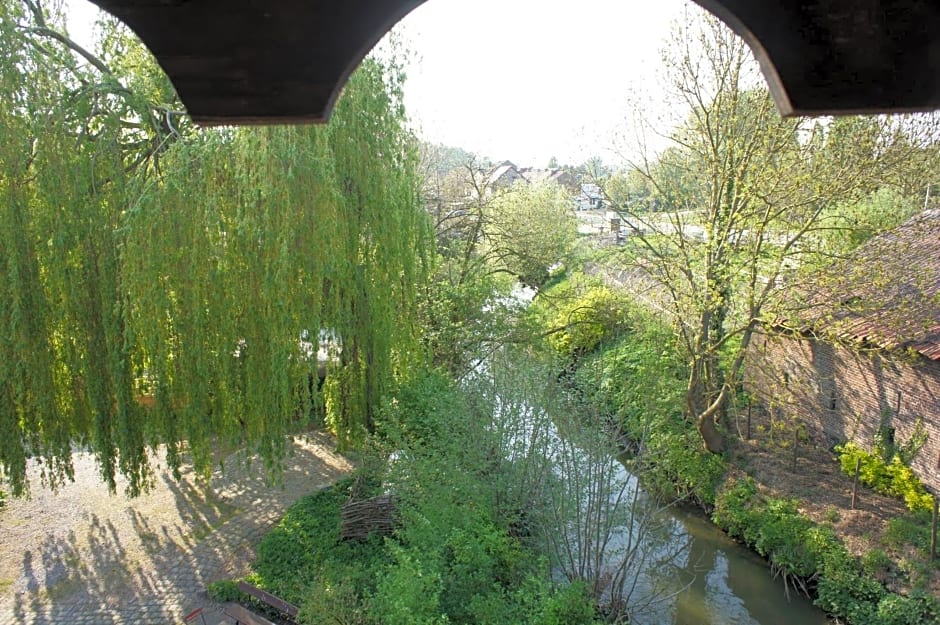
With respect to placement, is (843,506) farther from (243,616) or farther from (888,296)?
(243,616)

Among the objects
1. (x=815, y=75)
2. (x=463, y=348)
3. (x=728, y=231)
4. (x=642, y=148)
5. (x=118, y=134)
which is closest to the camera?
(x=815, y=75)

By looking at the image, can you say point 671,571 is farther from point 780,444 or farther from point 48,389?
point 48,389

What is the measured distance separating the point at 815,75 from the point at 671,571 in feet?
26.7

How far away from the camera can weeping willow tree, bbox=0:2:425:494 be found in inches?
265

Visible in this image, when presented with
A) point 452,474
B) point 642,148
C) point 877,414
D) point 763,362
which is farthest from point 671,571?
point 642,148

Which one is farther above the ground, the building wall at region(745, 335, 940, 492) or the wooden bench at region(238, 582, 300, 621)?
the building wall at region(745, 335, 940, 492)

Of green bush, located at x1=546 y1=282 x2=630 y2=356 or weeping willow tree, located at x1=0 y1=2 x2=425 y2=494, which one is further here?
green bush, located at x1=546 y1=282 x2=630 y2=356

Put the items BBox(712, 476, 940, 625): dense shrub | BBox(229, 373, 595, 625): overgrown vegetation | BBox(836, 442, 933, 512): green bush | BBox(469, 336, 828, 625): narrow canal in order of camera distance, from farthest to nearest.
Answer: BBox(836, 442, 933, 512): green bush, BBox(712, 476, 940, 625): dense shrub, BBox(469, 336, 828, 625): narrow canal, BBox(229, 373, 595, 625): overgrown vegetation

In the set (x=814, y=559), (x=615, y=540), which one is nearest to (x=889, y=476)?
(x=814, y=559)

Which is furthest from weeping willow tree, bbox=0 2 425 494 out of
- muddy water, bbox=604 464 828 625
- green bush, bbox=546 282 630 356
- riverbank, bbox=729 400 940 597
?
riverbank, bbox=729 400 940 597

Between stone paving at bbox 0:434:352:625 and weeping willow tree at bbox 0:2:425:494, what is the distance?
1.52 m

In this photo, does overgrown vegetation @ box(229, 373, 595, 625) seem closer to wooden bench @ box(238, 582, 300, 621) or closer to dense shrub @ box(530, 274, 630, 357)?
wooden bench @ box(238, 582, 300, 621)

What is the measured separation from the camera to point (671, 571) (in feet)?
25.7

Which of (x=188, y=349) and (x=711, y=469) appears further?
(x=711, y=469)
